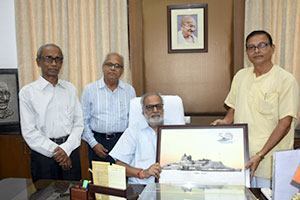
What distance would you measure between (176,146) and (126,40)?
2075 millimetres

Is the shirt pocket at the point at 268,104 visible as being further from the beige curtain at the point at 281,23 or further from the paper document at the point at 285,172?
the beige curtain at the point at 281,23

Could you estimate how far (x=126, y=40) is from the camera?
345cm

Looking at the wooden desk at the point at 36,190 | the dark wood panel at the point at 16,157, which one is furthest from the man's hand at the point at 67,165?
the dark wood panel at the point at 16,157

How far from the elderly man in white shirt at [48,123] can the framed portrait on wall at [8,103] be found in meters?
1.34

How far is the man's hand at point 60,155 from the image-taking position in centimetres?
233

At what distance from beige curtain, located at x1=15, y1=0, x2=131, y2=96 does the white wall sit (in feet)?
0.80

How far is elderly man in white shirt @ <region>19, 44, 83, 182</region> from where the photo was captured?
7.64ft

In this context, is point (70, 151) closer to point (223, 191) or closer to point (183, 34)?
point (223, 191)

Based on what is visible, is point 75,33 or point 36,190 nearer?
point 36,190

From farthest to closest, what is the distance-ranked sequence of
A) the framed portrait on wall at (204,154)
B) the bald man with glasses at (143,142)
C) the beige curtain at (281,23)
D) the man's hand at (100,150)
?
1. the beige curtain at (281,23)
2. the man's hand at (100,150)
3. the bald man with glasses at (143,142)
4. the framed portrait on wall at (204,154)

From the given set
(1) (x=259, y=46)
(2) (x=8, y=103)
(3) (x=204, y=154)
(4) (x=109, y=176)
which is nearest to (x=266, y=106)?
(1) (x=259, y=46)

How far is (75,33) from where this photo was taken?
3.54 metres

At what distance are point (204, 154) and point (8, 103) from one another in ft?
9.55

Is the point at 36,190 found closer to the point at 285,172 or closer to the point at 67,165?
the point at 67,165
